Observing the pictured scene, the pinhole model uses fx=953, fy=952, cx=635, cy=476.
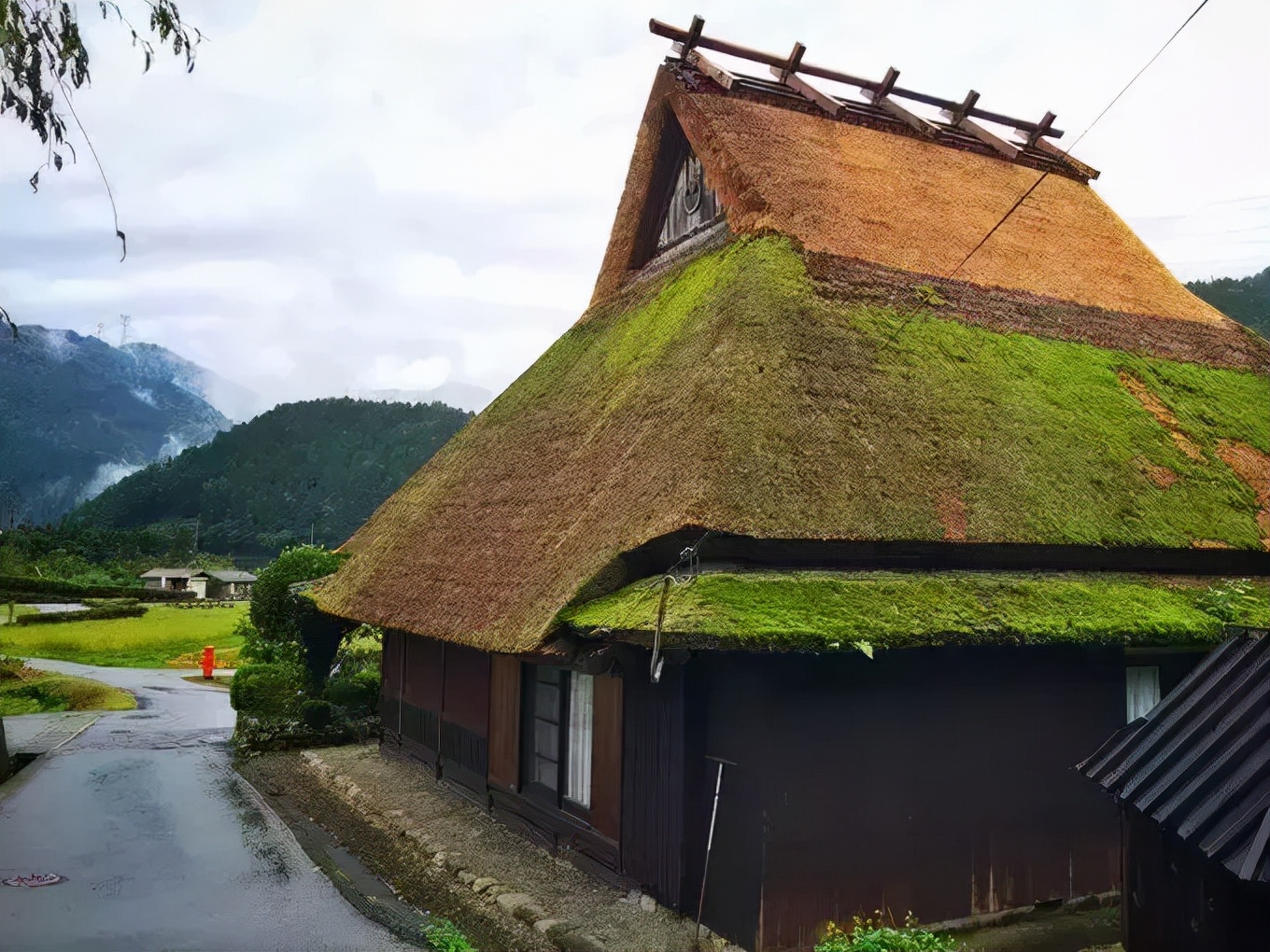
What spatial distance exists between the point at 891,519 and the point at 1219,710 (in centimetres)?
→ 308

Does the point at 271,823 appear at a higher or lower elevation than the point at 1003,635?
lower

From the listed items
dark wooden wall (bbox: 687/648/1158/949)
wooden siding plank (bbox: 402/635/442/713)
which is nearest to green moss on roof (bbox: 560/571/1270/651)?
dark wooden wall (bbox: 687/648/1158/949)

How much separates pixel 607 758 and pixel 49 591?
53730 millimetres

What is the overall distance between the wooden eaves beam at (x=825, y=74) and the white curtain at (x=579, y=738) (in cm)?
1043

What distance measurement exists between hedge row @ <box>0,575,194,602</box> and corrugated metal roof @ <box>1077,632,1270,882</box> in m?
55.5

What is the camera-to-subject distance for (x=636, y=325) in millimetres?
13508

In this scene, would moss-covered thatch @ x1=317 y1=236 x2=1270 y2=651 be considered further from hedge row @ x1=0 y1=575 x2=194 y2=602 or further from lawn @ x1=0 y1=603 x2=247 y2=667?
hedge row @ x1=0 y1=575 x2=194 y2=602

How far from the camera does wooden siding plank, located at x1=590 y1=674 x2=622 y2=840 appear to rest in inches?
354

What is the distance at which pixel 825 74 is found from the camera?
1630 cm

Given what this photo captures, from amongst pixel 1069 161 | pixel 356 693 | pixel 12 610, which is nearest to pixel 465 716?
pixel 356 693

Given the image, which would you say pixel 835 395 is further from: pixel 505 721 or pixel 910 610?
pixel 505 721

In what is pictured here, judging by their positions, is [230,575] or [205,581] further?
[230,575]

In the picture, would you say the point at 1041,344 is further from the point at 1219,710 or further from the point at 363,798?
the point at 363,798

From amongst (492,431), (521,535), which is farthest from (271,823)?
(492,431)
